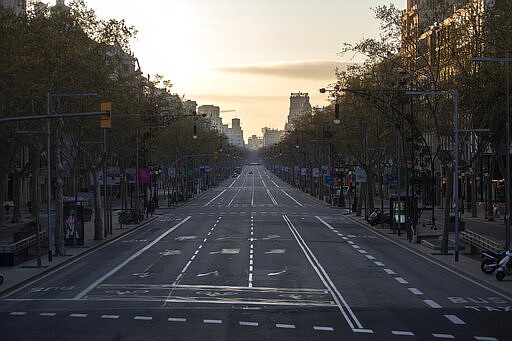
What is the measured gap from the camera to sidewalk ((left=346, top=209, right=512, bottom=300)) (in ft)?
103

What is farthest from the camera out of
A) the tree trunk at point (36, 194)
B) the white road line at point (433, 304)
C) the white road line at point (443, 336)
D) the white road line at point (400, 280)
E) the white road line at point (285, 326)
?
the tree trunk at point (36, 194)

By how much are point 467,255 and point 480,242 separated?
3.49m

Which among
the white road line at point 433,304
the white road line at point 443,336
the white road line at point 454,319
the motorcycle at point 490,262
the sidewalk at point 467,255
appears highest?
the motorcycle at point 490,262

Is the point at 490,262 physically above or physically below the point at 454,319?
above

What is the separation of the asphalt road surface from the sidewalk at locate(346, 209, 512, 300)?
0.61 metres

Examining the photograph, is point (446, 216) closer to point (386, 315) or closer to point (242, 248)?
point (242, 248)

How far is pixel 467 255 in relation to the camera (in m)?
43.0

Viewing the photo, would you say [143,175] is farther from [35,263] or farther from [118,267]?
[118,267]

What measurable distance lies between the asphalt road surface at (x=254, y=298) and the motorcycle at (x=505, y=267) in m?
0.99

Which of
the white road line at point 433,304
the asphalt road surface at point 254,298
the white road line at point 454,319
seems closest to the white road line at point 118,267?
the asphalt road surface at point 254,298

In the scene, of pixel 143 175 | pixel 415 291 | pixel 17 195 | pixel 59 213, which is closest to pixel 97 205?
pixel 59 213

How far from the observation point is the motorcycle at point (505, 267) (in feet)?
103

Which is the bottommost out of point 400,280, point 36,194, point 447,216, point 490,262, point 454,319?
point 400,280

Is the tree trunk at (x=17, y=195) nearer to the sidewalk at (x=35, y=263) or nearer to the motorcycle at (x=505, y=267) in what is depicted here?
the sidewalk at (x=35, y=263)
